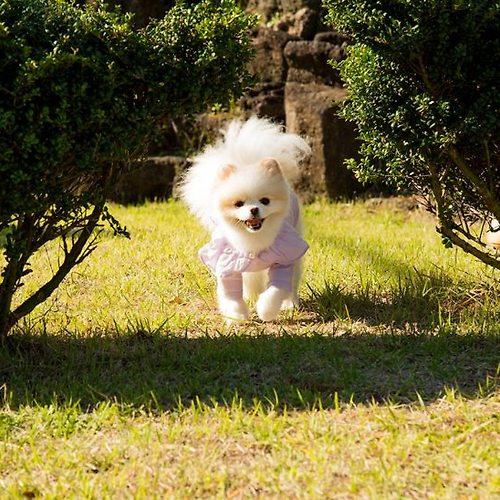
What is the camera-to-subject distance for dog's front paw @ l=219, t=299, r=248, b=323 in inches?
187

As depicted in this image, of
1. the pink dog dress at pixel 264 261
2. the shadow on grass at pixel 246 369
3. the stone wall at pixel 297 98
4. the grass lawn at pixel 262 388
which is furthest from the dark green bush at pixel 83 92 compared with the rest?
the stone wall at pixel 297 98

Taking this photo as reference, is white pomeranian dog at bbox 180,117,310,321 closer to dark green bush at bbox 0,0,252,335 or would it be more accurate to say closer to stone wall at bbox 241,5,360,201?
dark green bush at bbox 0,0,252,335

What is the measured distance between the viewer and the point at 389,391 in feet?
11.8

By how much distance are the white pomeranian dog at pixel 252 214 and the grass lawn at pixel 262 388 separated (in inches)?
7.5

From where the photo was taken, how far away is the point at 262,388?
12.2 feet

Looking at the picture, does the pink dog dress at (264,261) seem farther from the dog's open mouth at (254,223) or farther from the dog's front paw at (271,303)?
the dog's open mouth at (254,223)

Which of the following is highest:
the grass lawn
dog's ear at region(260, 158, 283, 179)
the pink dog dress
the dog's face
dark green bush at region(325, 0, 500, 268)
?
dark green bush at region(325, 0, 500, 268)

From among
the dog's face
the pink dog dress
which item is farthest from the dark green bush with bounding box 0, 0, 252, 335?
the pink dog dress

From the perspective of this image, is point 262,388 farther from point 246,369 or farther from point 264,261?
point 264,261

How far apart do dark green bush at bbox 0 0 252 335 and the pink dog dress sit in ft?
2.89

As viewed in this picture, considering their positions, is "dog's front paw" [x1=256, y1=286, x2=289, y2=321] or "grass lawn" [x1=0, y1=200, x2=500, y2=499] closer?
"grass lawn" [x1=0, y1=200, x2=500, y2=499]

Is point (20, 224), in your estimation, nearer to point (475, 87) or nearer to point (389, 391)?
point (389, 391)

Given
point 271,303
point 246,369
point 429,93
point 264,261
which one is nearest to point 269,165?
point 264,261

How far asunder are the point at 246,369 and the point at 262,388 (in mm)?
222
